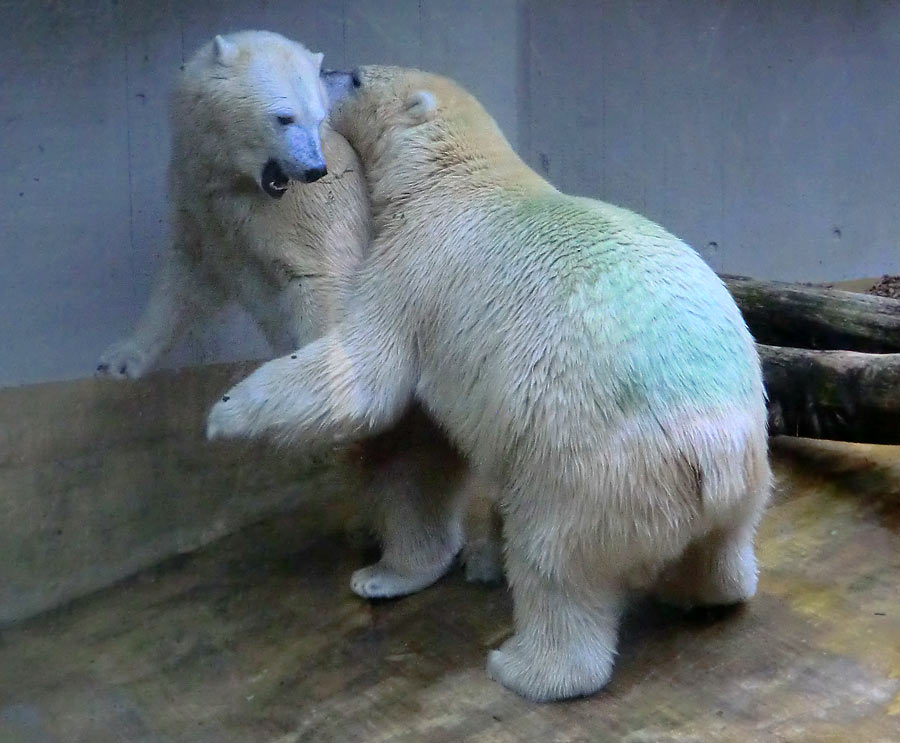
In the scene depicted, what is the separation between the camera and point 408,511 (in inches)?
113

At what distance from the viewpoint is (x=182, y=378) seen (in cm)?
296

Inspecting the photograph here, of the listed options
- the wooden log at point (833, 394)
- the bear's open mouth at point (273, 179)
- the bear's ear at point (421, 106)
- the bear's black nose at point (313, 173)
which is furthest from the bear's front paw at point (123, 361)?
the wooden log at point (833, 394)

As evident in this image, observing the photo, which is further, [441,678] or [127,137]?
[127,137]

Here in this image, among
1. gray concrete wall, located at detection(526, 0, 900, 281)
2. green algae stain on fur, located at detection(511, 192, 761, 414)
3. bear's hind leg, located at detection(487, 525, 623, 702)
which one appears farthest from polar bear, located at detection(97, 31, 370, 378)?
gray concrete wall, located at detection(526, 0, 900, 281)

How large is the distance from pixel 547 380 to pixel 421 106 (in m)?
0.97

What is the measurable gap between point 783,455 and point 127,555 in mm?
2411

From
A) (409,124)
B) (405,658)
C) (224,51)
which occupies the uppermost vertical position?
(224,51)

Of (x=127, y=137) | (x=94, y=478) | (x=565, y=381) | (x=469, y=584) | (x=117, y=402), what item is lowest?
(x=469, y=584)

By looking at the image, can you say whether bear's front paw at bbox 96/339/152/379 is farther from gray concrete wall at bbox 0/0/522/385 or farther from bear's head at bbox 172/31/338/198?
bear's head at bbox 172/31/338/198

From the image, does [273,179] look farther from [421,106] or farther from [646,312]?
[646,312]

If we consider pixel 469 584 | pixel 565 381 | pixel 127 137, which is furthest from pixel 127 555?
pixel 565 381

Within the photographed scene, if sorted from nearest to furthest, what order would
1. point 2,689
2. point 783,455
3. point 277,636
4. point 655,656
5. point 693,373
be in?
point 693,373
point 2,689
point 655,656
point 277,636
point 783,455

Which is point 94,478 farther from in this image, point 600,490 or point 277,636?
point 600,490

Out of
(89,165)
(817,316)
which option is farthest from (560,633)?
(817,316)
